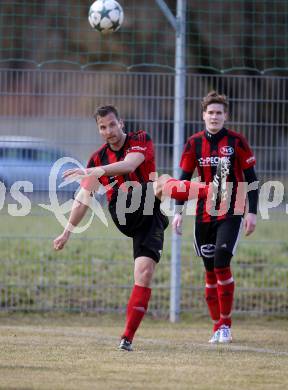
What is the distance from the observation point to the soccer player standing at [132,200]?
860cm

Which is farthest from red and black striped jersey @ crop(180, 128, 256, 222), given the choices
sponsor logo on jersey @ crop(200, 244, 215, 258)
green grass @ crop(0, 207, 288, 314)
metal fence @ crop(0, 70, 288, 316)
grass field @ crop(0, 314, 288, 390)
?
green grass @ crop(0, 207, 288, 314)

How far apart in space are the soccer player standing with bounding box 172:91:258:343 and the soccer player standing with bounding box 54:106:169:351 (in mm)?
893

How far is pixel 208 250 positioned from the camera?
32.2 ft

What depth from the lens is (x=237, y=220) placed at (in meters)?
9.60

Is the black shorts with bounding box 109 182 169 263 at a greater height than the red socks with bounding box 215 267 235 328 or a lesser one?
greater

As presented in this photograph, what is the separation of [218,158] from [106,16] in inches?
83.3

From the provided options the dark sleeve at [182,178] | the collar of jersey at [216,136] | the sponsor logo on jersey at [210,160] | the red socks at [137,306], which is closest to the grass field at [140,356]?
the red socks at [137,306]

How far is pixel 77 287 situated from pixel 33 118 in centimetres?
211

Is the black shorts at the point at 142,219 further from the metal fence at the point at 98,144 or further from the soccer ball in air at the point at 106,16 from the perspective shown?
the metal fence at the point at 98,144

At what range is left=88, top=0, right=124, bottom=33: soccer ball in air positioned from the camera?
34.8ft

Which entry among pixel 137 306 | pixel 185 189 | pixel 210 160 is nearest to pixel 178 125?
pixel 210 160

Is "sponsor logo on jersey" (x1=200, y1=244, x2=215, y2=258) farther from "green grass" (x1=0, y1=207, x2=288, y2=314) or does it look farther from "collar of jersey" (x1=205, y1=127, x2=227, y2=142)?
"green grass" (x1=0, y1=207, x2=288, y2=314)

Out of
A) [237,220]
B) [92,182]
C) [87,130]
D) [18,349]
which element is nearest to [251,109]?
[87,130]

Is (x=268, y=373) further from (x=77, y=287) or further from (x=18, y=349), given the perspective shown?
(x=77, y=287)
